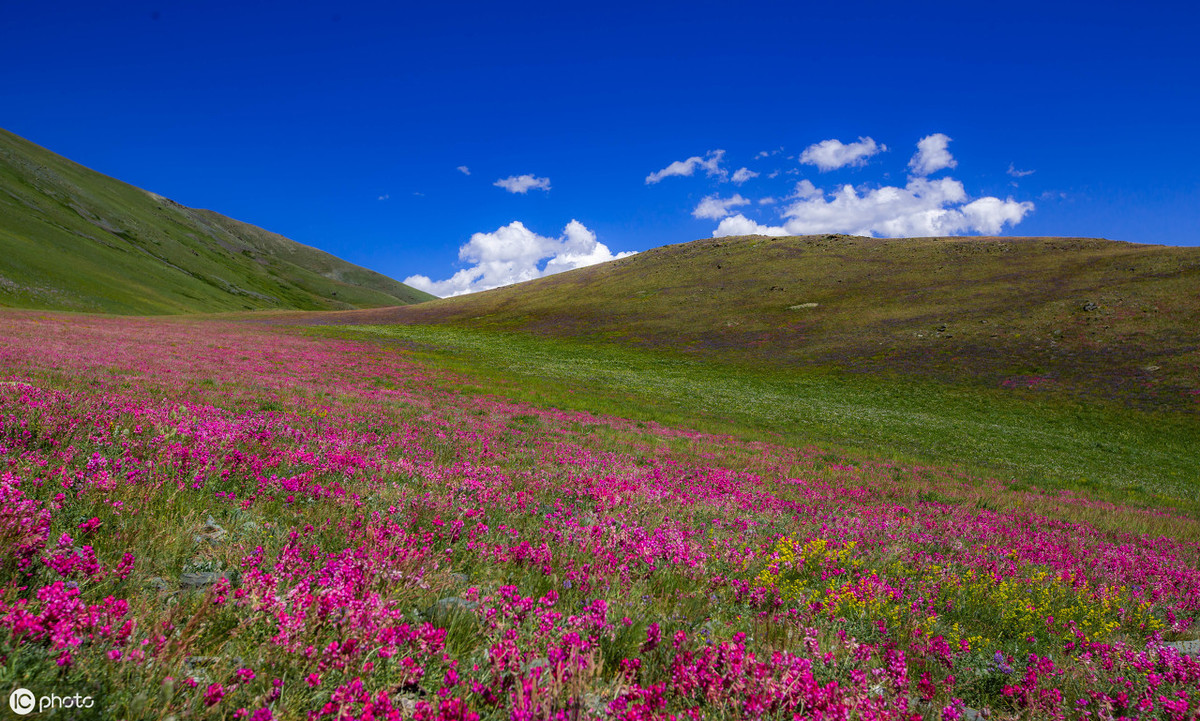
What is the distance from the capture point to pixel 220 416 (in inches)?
363

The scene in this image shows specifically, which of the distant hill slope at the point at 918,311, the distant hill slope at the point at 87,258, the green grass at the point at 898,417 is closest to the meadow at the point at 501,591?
the green grass at the point at 898,417

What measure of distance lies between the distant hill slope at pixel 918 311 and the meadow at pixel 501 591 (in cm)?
3897

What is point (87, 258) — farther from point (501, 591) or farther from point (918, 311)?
point (918, 311)

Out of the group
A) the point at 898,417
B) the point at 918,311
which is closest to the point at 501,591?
the point at 898,417

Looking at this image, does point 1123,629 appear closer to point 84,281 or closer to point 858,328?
point 858,328

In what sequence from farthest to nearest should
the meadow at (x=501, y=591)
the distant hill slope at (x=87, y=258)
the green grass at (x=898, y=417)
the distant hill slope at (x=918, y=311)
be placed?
the distant hill slope at (x=87, y=258) → the distant hill slope at (x=918, y=311) → the green grass at (x=898, y=417) → the meadow at (x=501, y=591)

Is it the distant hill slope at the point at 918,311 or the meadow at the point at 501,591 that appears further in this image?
the distant hill slope at the point at 918,311

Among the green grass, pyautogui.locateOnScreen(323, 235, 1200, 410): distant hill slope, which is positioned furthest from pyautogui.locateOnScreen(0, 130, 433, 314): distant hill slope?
the green grass

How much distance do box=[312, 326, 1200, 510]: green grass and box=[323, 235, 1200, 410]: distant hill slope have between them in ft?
15.4

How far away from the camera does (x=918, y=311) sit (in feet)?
206

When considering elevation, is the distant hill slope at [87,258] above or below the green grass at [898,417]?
above

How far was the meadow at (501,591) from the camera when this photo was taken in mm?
2670

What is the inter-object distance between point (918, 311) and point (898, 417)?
38.6 meters

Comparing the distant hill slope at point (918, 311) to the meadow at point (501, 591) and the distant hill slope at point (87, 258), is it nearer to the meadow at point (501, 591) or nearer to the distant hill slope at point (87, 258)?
the meadow at point (501, 591)
